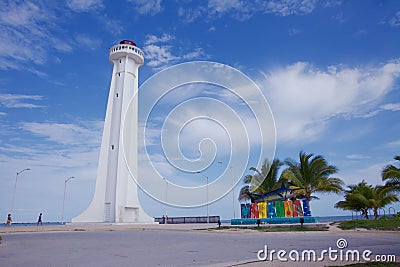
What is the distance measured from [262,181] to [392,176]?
12.6 meters

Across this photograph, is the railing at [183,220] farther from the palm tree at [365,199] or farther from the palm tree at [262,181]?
the palm tree at [365,199]

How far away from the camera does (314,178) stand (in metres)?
30.0

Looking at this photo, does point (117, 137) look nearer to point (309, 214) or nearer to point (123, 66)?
point (123, 66)

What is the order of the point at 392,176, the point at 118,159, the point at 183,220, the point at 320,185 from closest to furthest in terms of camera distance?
the point at 392,176
the point at 320,185
the point at 118,159
the point at 183,220

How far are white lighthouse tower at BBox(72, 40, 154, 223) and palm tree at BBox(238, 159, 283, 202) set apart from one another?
48.4 feet

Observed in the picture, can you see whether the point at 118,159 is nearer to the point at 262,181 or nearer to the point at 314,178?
the point at 262,181

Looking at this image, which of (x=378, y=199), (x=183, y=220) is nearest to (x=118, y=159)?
(x=183, y=220)

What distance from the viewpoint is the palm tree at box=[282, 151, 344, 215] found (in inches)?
1171

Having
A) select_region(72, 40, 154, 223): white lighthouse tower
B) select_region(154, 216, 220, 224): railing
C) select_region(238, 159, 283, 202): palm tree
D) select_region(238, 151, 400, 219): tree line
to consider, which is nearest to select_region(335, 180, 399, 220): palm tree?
select_region(238, 151, 400, 219): tree line

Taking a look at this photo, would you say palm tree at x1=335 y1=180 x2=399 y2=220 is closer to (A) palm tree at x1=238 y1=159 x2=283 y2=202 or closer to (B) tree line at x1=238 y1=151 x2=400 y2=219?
(B) tree line at x1=238 y1=151 x2=400 y2=219

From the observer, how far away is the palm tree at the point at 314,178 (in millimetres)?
29750

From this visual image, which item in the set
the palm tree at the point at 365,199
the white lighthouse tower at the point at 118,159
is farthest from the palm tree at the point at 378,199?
the white lighthouse tower at the point at 118,159

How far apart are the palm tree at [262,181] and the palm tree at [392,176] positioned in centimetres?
1111

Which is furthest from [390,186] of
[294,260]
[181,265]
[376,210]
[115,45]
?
[115,45]
